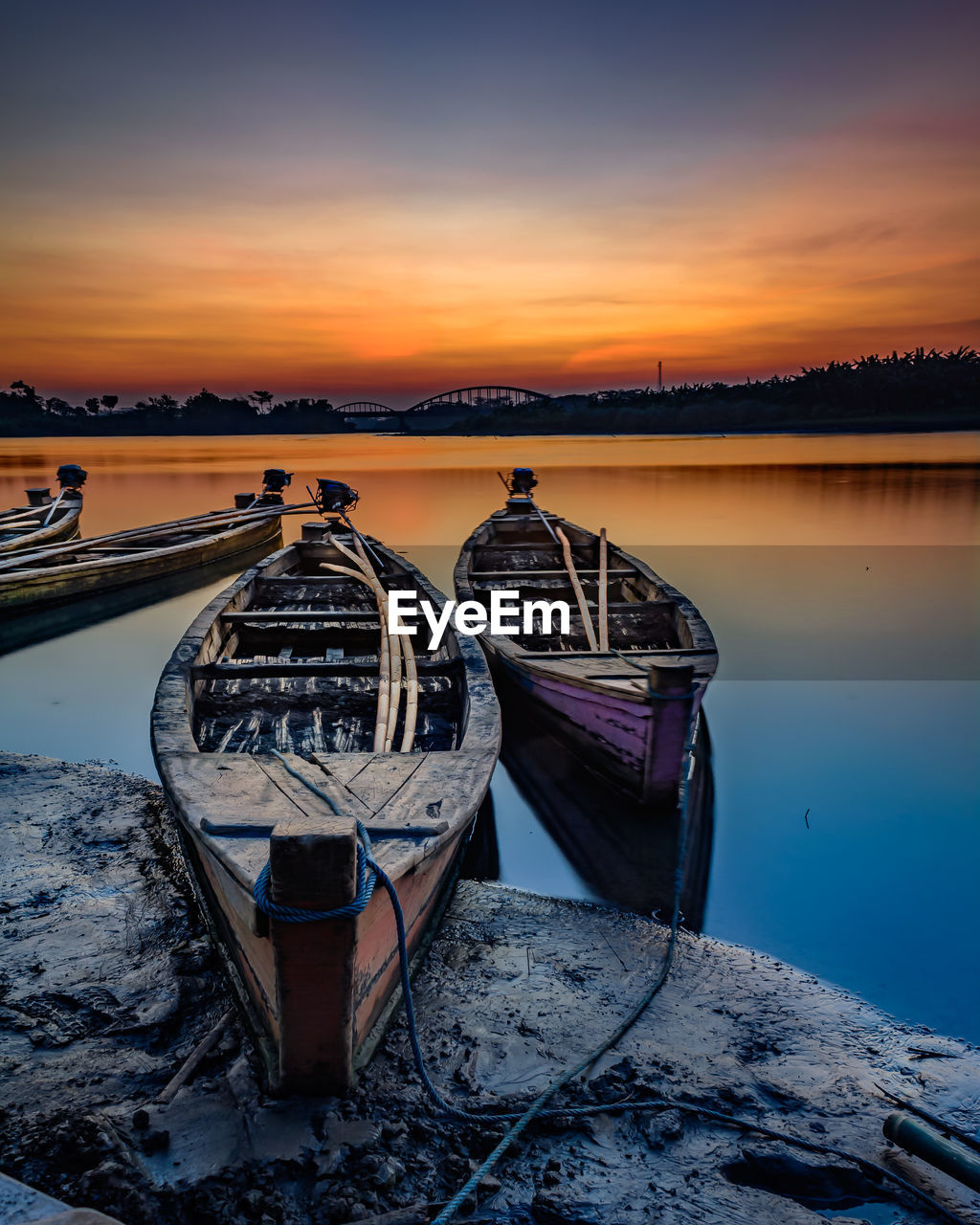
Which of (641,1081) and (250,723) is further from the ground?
(250,723)

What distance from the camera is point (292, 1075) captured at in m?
2.82

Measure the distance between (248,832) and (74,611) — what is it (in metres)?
10.6

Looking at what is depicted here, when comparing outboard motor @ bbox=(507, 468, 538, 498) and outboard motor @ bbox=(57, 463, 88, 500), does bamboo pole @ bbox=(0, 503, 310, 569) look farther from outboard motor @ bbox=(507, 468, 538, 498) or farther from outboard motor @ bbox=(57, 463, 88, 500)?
outboard motor @ bbox=(507, 468, 538, 498)

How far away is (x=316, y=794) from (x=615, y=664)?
316 cm

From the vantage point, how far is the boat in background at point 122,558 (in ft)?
37.2

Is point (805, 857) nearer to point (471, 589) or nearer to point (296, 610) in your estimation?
point (471, 589)

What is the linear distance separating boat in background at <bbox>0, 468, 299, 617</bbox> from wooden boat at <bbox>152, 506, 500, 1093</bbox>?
5490 mm

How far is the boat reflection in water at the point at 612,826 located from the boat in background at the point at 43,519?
423 inches

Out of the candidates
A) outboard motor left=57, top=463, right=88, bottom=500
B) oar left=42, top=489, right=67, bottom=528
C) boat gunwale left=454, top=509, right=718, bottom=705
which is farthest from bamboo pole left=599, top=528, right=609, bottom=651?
outboard motor left=57, top=463, right=88, bottom=500

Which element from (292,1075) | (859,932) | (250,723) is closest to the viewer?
(292,1075)

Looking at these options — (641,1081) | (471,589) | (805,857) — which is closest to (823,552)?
(471,589)

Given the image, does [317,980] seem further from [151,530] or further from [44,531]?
[44,531]

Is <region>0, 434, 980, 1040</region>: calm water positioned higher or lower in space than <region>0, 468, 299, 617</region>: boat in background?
lower

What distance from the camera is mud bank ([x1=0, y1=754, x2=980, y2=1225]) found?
256 centimetres
